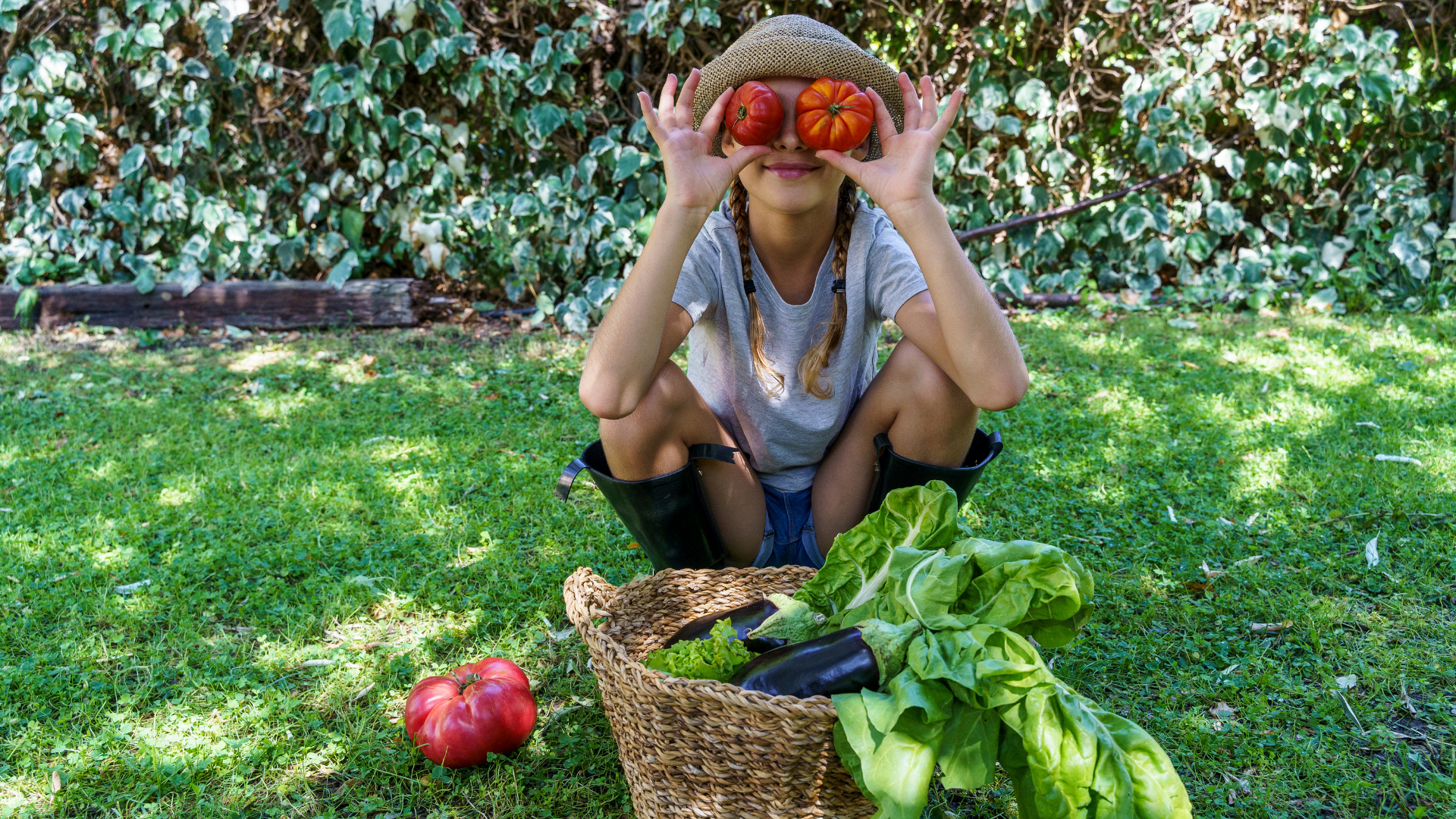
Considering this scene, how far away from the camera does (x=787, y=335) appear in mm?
2438

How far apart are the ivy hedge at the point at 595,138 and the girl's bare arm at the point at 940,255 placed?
349 centimetres

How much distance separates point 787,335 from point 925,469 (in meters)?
0.47

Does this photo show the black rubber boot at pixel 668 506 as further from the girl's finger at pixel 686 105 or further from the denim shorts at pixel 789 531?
the girl's finger at pixel 686 105

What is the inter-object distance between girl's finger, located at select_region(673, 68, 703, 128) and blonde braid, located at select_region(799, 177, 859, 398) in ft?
1.47

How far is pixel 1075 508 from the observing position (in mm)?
3127

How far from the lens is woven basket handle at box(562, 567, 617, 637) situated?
6.17ft

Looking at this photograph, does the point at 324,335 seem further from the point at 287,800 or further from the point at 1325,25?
the point at 1325,25

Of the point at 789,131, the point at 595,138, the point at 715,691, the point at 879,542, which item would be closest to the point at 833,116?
the point at 789,131

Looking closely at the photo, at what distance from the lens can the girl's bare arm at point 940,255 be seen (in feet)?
6.62

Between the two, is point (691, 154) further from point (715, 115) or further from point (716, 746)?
point (716, 746)

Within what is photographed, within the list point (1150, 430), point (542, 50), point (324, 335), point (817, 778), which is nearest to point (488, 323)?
point (324, 335)

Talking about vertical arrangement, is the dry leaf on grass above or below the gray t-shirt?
below

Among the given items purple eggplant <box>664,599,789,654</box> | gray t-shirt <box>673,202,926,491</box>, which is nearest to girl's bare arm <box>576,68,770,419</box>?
gray t-shirt <box>673,202,926,491</box>

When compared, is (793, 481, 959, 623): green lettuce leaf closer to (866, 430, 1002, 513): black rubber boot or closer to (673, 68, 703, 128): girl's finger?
(866, 430, 1002, 513): black rubber boot
